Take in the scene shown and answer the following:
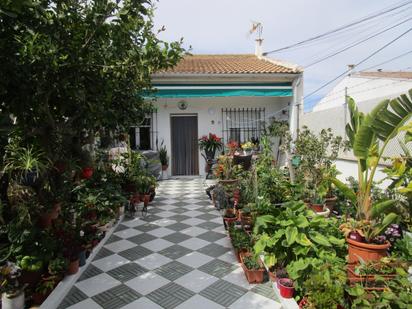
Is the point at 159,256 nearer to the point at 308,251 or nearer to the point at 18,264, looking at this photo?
the point at 18,264

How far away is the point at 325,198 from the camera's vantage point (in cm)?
459

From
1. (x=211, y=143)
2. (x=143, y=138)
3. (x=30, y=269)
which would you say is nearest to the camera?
(x=30, y=269)

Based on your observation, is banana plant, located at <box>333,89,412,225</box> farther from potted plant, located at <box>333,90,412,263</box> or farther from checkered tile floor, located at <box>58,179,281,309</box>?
checkered tile floor, located at <box>58,179,281,309</box>

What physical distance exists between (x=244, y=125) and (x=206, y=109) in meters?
1.53

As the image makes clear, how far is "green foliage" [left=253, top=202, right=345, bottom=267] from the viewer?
255cm

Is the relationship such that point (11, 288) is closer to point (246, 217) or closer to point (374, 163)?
point (246, 217)

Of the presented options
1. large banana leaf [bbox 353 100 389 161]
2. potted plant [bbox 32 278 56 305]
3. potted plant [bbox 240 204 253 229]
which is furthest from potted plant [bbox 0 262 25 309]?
large banana leaf [bbox 353 100 389 161]

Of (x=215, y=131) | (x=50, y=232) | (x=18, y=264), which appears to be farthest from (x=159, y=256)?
(x=215, y=131)

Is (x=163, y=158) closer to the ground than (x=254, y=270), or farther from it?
farther from it

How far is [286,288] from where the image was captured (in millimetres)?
2492

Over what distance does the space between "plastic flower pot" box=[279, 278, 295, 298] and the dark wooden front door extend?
24.1 feet

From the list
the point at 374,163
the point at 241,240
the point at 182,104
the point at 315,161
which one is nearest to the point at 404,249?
the point at 374,163

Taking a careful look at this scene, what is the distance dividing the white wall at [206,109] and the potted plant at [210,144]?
539mm

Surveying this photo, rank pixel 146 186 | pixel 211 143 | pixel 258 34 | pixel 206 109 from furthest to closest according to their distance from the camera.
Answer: pixel 258 34 < pixel 206 109 < pixel 211 143 < pixel 146 186
